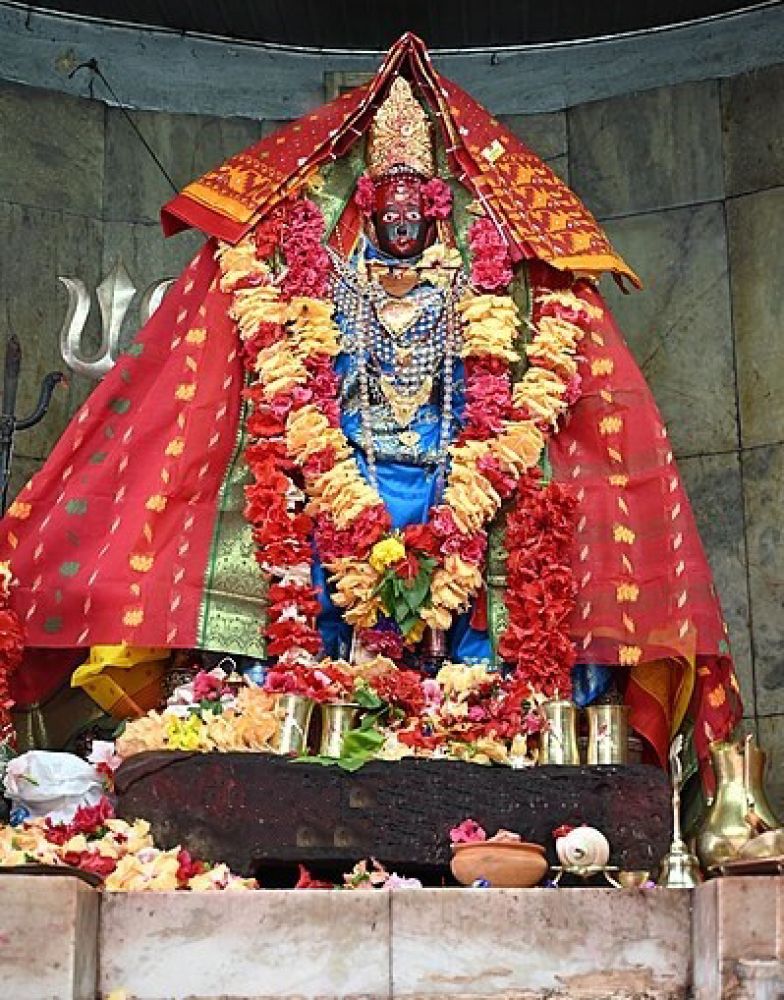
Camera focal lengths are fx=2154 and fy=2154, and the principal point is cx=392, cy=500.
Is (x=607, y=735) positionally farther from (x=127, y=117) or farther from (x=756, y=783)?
(x=127, y=117)

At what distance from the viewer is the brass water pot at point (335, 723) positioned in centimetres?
713

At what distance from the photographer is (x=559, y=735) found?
285 inches

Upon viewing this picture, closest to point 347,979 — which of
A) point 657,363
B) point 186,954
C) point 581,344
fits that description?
point 186,954

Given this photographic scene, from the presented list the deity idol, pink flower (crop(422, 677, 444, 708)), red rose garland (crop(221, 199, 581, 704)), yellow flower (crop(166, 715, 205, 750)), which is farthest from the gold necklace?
yellow flower (crop(166, 715, 205, 750))

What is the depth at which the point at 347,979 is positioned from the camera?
5711 millimetres

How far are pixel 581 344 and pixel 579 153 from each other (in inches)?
56.6

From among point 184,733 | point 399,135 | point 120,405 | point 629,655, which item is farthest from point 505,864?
point 399,135

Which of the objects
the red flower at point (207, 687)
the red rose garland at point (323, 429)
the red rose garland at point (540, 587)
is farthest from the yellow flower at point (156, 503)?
the red rose garland at point (540, 587)

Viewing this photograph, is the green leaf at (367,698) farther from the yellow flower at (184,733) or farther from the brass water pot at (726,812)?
the brass water pot at (726,812)

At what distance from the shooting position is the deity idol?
759 centimetres

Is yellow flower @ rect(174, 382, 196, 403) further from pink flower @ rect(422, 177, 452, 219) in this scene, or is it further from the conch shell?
the conch shell

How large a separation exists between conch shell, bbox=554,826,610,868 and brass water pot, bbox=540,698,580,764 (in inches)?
28.5

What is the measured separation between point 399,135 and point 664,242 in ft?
4.78

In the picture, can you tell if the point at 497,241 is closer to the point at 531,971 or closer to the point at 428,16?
the point at 428,16
